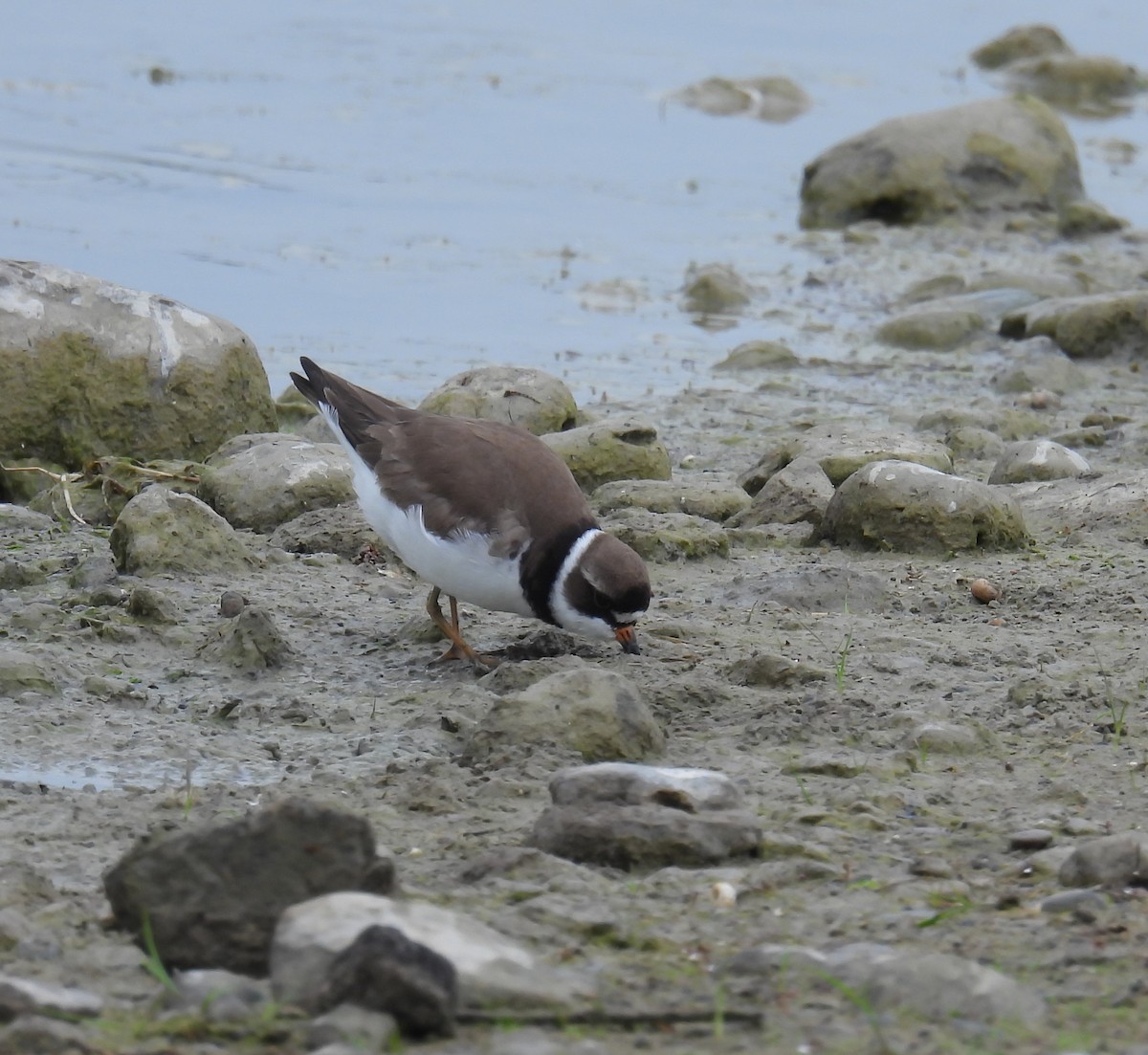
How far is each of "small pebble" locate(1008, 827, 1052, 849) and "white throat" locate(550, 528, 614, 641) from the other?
6.27 feet

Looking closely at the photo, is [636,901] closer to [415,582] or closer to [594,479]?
[415,582]

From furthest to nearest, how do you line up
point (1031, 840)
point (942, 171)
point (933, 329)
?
point (942, 171) < point (933, 329) < point (1031, 840)

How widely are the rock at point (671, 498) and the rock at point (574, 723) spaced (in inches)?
105

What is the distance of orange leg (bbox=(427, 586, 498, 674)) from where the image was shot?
6.06 metres

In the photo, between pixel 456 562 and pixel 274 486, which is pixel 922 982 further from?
pixel 274 486

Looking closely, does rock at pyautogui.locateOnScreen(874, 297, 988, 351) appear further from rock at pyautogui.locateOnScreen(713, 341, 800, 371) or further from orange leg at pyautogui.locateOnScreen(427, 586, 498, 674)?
orange leg at pyautogui.locateOnScreen(427, 586, 498, 674)

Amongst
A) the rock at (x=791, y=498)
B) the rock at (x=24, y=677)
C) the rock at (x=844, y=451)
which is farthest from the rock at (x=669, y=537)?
the rock at (x=24, y=677)

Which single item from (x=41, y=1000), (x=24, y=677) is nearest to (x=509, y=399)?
(x=24, y=677)

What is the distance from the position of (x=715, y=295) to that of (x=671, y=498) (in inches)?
195

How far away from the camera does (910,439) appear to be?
833 centimetres

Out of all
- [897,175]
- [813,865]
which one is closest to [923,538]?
[813,865]

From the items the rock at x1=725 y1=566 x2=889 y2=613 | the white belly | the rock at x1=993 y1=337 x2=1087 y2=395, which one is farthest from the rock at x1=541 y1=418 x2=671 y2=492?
the rock at x1=993 y1=337 x2=1087 y2=395

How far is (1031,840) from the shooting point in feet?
14.1

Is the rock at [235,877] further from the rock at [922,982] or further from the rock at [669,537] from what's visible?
the rock at [669,537]
